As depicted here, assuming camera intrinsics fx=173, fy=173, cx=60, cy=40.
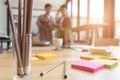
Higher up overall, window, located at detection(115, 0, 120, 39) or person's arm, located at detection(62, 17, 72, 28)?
window, located at detection(115, 0, 120, 39)

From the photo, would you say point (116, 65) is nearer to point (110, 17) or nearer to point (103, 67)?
point (103, 67)

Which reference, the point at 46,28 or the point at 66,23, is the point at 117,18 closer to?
the point at 46,28

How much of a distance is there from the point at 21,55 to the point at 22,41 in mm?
47

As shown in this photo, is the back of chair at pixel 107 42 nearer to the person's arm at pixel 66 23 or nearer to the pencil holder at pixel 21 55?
the person's arm at pixel 66 23

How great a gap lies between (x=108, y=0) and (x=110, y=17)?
37 centimetres

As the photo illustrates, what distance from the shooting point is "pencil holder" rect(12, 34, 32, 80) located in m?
0.57

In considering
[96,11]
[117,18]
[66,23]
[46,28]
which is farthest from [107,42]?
[96,11]

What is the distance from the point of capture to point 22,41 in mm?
580

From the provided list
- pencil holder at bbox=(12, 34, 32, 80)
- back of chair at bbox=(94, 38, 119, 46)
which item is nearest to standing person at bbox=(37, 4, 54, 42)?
back of chair at bbox=(94, 38, 119, 46)

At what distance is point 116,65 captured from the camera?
873 mm

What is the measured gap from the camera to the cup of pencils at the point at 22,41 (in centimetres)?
56

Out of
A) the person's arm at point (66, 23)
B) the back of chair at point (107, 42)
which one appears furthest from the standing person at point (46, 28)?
the back of chair at point (107, 42)

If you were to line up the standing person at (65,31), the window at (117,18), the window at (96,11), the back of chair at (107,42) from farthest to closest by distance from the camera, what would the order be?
the window at (96,11)
the window at (117,18)
the back of chair at (107,42)
the standing person at (65,31)

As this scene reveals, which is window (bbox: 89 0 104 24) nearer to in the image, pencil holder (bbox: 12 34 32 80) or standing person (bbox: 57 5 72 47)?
standing person (bbox: 57 5 72 47)
